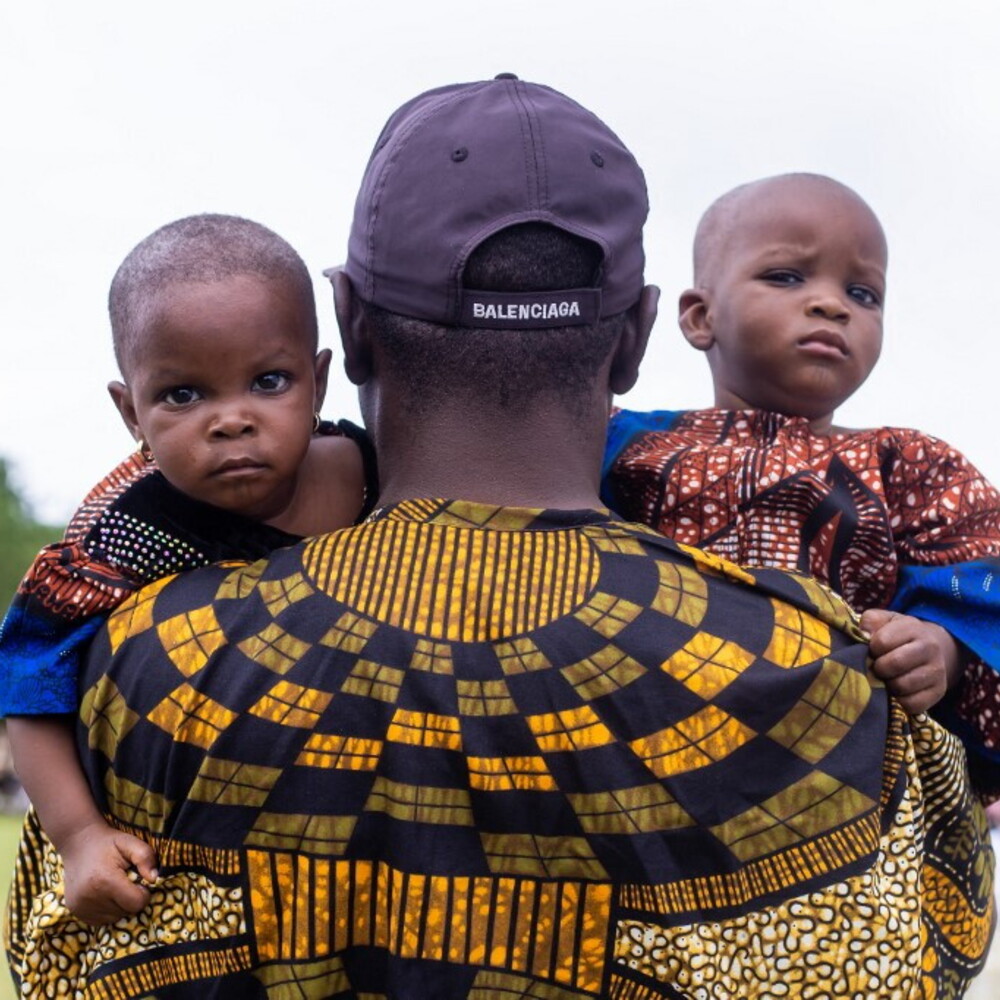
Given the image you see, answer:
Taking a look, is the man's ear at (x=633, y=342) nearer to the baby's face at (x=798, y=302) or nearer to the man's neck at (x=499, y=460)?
the man's neck at (x=499, y=460)

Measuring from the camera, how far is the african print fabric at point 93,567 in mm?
2131

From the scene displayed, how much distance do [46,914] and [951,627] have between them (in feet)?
4.38

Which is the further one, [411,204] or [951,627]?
[951,627]

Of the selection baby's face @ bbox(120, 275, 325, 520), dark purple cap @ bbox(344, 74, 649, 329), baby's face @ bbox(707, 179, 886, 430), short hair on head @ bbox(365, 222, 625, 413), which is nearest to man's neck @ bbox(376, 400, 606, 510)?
short hair on head @ bbox(365, 222, 625, 413)

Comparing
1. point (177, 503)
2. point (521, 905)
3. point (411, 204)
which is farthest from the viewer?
point (177, 503)

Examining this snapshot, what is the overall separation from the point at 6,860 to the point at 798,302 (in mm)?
15202

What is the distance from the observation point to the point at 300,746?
1.87m

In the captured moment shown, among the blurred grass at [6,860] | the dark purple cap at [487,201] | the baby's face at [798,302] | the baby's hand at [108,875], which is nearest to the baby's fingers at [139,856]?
the baby's hand at [108,875]

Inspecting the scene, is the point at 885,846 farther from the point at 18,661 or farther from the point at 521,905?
the point at 18,661

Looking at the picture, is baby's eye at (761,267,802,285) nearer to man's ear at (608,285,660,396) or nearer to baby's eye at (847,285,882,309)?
baby's eye at (847,285,882,309)

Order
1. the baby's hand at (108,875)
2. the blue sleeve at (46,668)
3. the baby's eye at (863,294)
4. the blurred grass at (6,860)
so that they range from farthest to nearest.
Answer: the blurred grass at (6,860) < the baby's eye at (863,294) < the blue sleeve at (46,668) < the baby's hand at (108,875)

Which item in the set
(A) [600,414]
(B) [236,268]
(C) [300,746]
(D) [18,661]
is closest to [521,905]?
(C) [300,746]

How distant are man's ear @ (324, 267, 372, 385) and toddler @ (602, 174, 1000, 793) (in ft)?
1.71

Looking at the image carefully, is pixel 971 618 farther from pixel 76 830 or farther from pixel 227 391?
pixel 76 830
